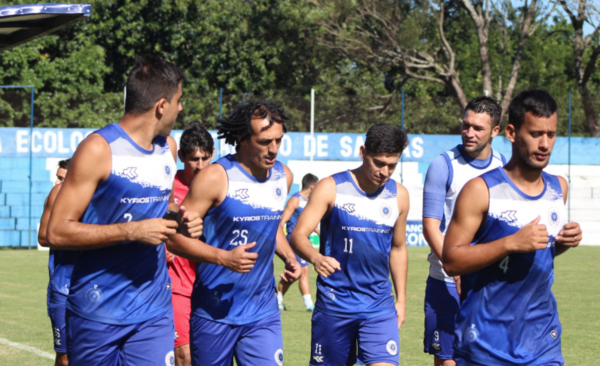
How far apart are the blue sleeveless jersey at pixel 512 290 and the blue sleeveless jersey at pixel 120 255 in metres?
1.71

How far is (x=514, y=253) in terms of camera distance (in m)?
3.74

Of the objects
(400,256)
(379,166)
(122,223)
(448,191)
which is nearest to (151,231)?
(122,223)

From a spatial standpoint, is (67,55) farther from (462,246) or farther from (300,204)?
(462,246)

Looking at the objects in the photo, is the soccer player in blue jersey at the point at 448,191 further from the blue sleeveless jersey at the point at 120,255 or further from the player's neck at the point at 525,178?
the blue sleeveless jersey at the point at 120,255

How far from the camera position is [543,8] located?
30.1m

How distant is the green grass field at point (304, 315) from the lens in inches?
330

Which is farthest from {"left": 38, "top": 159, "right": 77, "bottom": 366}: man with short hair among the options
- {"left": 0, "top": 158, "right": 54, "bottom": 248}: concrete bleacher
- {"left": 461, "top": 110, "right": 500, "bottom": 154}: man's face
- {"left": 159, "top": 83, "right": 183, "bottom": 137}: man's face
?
{"left": 0, "top": 158, "right": 54, "bottom": 248}: concrete bleacher

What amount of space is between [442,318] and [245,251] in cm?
200

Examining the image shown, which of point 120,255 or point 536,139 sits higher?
point 536,139

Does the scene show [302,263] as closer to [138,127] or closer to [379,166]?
[379,166]

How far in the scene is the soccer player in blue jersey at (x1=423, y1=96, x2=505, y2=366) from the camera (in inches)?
233

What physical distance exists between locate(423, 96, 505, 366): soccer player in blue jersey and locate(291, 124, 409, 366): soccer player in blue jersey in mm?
497

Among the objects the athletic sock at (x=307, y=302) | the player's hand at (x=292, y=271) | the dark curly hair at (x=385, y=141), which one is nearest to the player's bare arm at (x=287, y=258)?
the player's hand at (x=292, y=271)

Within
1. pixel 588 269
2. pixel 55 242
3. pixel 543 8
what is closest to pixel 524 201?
pixel 55 242
